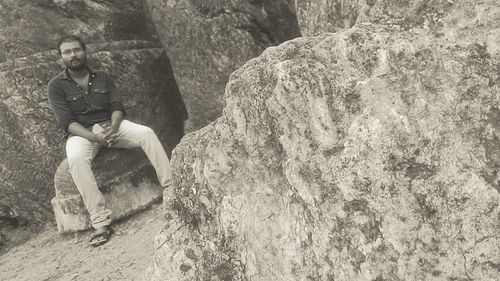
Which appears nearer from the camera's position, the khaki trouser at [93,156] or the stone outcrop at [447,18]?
the stone outcrop at [447,18]

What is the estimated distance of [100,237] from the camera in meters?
5.64

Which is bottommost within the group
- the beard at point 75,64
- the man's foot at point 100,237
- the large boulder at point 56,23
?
the man's foot at point 100,237

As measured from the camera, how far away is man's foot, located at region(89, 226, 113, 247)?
563 cm

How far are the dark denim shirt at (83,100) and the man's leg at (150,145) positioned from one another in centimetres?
29

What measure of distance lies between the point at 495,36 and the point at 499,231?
853 mm

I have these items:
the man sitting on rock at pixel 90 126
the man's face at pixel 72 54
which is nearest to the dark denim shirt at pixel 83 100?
the man sitting on rock at pixel 90 126

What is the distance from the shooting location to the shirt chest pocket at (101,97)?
6.12m

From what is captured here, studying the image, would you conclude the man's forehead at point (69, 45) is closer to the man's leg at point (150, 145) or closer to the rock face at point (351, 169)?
the man's leg at point (150, 145)

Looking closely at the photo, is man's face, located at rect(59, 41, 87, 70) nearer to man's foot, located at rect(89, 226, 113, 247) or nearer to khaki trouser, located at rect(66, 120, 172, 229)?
khaki trouser, located at rect(66, 120, 172, 229)

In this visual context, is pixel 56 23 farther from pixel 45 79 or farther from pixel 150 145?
pixel 150 145

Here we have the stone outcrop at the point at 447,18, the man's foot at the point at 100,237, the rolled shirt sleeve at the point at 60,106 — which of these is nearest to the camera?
the stone outcrop at the point at 447,18

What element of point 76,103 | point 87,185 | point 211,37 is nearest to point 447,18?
point 87,185

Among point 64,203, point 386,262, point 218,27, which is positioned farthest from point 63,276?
point 386,262

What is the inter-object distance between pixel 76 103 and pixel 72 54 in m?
0.57
